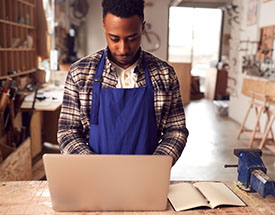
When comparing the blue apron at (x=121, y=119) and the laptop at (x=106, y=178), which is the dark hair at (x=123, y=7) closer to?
the blue apron at (x=121, y=119)

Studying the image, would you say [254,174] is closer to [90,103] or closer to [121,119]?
[121,119]

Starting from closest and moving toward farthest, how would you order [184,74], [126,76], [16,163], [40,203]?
[40,203] < [126,76] < [16,163] < [184,74]

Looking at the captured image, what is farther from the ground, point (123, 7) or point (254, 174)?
point (123, 7)

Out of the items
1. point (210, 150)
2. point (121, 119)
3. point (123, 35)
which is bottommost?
point (210, 150)

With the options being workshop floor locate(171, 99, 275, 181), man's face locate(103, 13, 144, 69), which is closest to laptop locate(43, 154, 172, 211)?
man's face locate(103, 13, 144, 69)

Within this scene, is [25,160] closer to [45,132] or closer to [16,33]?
[45,132]

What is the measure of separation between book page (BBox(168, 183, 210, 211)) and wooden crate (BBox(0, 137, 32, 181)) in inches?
65.0

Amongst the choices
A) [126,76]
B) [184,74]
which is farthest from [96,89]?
[184,74]

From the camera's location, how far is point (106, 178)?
1.02 meters

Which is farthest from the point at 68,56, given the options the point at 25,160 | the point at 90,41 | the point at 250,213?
the point at 250,213

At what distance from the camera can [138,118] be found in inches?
Answer: 53.6

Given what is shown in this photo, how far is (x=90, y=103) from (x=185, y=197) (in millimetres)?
583

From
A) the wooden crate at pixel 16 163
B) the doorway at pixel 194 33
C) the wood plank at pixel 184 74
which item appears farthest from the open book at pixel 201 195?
the doorway at pixel 194 33

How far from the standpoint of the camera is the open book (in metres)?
1.20
